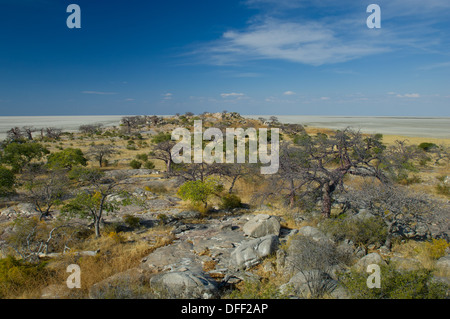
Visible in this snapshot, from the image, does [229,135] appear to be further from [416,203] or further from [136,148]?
[416,203]

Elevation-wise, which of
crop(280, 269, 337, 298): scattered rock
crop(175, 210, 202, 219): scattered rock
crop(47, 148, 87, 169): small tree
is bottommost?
crop(175, 210, 202, 219): scattered rock

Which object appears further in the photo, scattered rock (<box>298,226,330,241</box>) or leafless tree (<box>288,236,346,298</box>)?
scattered rock (<box>298,226,330,241</box>)

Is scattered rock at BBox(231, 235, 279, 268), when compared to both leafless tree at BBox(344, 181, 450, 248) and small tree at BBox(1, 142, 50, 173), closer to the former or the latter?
leafless tree at BBox(344, 181, 450, 248)

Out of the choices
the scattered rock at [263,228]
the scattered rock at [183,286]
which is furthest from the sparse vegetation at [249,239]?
the scattered rock at [263,228]

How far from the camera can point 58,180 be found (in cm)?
1767

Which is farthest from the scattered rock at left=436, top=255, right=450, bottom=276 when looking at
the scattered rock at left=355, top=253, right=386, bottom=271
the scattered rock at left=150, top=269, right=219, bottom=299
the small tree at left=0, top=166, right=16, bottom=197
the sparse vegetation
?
the small tree at left=0, top=166, right=16, bottom=197

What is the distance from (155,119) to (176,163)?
51839 millimetres

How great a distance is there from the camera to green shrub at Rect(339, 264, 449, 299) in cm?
596

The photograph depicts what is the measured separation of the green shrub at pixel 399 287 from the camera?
19.6 feet

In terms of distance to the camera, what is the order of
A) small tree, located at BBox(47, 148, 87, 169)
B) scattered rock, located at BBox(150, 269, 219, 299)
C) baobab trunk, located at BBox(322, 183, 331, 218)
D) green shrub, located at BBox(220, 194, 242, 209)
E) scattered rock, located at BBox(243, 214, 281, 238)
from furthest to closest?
1. small tree, located at BBox(47, 148, 87, 169)
2. green shrub, located at BBox(220, 194, 242, 209)
3. baobab trunk, located at BBox(322, 183, 331, 218)
4. scattered rock, located at BBox(243, 214, 281, 238)
5. scattered rock, located at BBox(150, 269, 219, 299)

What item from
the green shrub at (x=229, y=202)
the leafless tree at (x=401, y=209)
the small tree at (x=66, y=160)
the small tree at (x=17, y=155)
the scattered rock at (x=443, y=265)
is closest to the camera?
the scattered rock at (x=443, y=265)

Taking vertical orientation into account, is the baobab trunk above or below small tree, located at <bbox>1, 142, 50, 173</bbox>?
below

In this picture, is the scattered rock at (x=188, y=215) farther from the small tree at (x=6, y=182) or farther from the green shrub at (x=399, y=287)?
the small tree at (x=6, y=182)

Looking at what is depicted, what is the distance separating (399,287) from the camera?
20.2 ft
